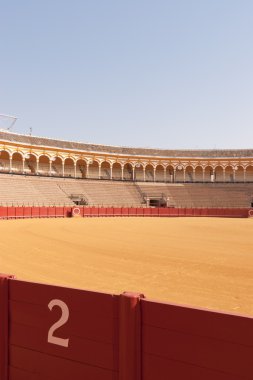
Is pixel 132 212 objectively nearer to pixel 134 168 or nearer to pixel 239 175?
pixel 134 168

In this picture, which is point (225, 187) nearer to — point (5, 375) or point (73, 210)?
point (73, 210)

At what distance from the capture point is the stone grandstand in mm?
36656

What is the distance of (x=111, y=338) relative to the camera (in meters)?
2.45

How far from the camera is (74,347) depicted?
8.50 ft

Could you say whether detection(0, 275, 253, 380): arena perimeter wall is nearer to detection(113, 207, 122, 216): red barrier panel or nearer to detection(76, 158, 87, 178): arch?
detection(113, 207, 122, 216): red barrier panel

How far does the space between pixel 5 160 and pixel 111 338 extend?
39.5m

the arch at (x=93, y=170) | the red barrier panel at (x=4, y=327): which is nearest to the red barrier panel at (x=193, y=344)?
the red barrier panel at (x=4, y=327)

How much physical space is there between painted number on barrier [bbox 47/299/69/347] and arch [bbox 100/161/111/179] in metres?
44.2

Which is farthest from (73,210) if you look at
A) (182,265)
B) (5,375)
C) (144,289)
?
(5,375)

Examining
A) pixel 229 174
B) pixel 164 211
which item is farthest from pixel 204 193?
pixel 164 211

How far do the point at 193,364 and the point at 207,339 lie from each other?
7.9 inches

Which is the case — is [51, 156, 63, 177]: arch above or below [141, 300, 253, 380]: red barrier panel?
above

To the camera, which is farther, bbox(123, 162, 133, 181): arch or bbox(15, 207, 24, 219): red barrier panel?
bbox(123, 162, 133, 181): arch

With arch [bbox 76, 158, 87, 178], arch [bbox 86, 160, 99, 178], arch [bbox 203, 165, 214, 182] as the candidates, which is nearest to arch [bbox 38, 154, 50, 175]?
arch [bbox 76, 158, 87, 178]
